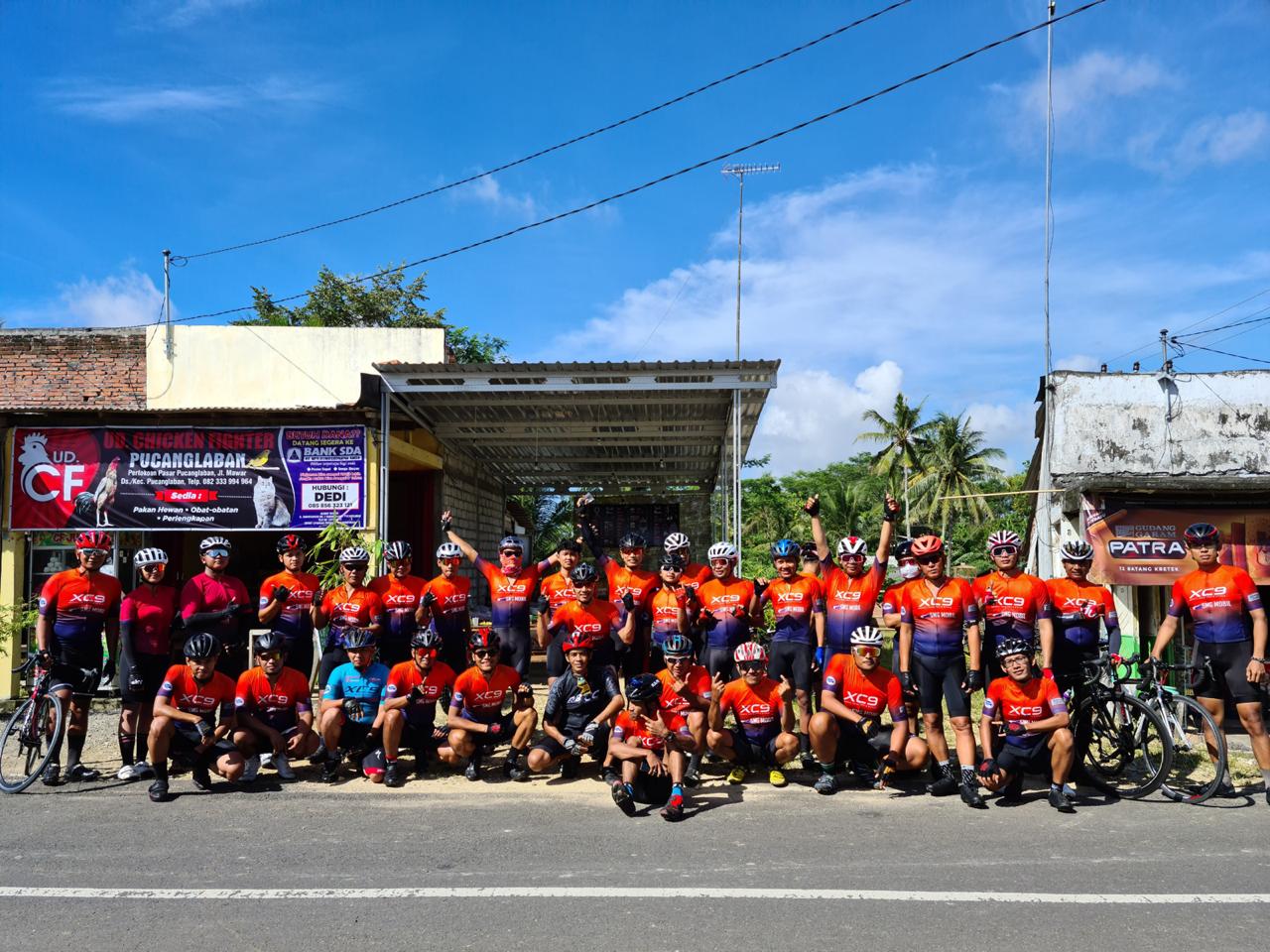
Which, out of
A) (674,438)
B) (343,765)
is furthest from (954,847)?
(674,438)

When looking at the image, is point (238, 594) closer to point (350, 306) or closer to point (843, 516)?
point (350, 306)

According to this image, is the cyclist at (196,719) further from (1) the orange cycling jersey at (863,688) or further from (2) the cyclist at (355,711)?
(1) the orange cycling jersey at (863,688)

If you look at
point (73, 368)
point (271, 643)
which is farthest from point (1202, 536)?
point (73, 368)

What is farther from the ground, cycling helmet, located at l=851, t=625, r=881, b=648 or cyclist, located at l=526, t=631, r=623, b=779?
cycling helmet, located at l=851, t=625, r=881, b=648

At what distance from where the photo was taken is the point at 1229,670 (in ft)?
22.7

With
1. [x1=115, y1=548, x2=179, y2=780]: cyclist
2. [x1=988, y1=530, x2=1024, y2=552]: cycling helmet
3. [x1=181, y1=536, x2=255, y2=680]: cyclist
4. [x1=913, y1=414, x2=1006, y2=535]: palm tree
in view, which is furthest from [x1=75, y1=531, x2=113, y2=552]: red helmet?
[x1=913, y1=414, x2=1006, y2=535]: palm tree

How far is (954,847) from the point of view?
18.1 ft

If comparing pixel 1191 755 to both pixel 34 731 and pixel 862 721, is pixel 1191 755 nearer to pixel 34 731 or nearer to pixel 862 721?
pixel 862 721

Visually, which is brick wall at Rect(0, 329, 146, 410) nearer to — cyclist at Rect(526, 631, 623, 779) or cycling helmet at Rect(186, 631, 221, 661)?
cycling helmet at Rect(186, 631, 221, 661)

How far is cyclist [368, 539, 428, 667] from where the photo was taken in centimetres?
829

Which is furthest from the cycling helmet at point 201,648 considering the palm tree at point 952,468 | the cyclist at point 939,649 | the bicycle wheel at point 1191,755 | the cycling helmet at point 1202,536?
the palm tree at point 952,468

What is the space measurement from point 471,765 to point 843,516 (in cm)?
2976

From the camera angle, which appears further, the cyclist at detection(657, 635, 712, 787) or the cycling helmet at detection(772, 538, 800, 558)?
the cycling helmet at detection(772, 538, 800, 558)

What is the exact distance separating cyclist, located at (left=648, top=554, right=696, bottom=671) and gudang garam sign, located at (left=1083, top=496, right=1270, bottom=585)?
5.89 meters
